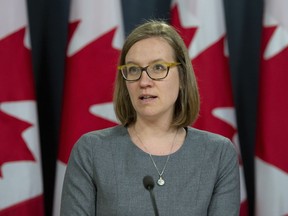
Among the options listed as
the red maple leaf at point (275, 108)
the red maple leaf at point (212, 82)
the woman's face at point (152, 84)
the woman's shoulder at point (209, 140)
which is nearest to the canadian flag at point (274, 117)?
the red maple leaf at point (275, 108)

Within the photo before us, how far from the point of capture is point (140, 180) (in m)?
1.24

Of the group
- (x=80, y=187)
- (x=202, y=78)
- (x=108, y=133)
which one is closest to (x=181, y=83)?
(x=108, y=133)

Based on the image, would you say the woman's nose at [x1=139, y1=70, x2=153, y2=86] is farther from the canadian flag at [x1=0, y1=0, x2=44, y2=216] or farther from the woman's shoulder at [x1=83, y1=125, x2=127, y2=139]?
the canadian flag at [x1=0, y1=0, x2=44, y2=216]

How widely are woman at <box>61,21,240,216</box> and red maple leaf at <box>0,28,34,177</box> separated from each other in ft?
1.83

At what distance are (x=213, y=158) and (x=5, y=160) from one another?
32.0 inches

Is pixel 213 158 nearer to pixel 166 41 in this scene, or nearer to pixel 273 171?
pixel 166 41

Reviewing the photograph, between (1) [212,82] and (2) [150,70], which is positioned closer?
(2) [150,70]

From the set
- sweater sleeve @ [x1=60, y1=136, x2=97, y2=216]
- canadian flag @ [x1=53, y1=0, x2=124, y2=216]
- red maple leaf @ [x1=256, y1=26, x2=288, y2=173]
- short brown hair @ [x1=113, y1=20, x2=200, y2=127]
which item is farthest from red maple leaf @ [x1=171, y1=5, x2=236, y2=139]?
sweater sleeve @ [x1=60, y1=136, x2=97, y2=216]

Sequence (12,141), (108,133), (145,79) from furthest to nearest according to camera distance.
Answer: (12,141), (108,133), (145,79)

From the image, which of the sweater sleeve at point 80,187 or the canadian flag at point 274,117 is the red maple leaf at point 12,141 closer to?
the sweater sleeve at point 80,187

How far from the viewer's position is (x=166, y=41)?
1.31m

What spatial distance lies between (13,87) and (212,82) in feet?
2.35

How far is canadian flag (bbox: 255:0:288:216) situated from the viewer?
181cm

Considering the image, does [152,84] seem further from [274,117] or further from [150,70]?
[274,117]
